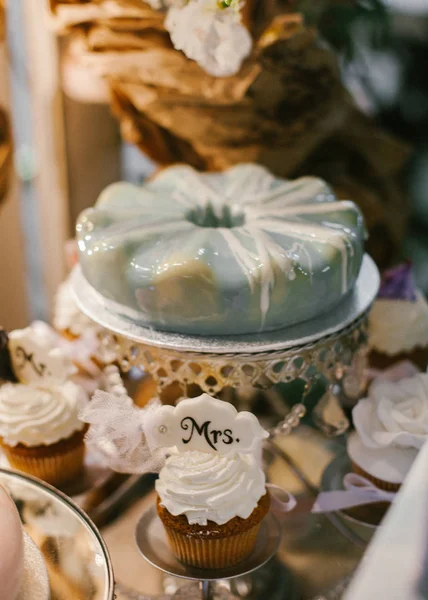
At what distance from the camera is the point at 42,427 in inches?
30.5

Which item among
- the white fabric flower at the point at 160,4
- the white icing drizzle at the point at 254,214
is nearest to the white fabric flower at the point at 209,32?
the white fabric flower at the point at 160,4

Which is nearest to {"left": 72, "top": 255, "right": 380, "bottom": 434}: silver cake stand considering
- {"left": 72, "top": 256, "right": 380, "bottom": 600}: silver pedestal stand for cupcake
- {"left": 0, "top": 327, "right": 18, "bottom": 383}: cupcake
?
{"left": 72, "top": 256, "right": 380, "bottom": 600}: silver pedestal stand for cupcake

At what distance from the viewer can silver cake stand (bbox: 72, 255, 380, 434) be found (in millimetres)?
705

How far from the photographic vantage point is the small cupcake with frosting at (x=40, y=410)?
77 cm

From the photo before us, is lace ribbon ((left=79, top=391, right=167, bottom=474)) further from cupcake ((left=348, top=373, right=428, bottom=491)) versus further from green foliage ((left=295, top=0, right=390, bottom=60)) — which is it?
green foliage ((left=295, top=0, right=390, bottom=60))

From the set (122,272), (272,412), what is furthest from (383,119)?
(122,272)

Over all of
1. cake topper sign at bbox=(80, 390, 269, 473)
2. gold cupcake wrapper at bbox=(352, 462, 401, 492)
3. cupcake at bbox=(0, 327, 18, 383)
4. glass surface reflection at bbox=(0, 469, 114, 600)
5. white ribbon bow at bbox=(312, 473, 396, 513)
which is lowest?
white ribbon bow at bbox=(312, 473, 396, 513)

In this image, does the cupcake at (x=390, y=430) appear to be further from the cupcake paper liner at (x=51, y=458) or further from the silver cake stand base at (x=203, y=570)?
the cupcake paper liner at (x=51, y=458)

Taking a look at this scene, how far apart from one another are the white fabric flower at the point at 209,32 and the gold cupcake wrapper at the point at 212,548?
513mm

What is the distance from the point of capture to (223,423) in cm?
62

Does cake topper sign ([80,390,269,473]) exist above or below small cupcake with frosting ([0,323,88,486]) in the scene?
above

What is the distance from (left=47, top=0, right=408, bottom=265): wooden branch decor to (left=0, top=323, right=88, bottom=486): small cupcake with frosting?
0.45 m

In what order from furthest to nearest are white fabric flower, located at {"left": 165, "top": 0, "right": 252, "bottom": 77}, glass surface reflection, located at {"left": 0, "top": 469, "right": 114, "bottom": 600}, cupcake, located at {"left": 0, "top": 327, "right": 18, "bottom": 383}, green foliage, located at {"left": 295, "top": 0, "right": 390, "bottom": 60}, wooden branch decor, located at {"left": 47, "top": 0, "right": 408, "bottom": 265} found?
green foliage, located at {"left": 295, "top": 0, "right": 390, "bottom": 60}
wooden branch decor, located at {"left": 47, "top": 0, "right": 408, "bottom": 265}
cupcake, located at {"left": 0, "top": 327, "right": 18, "bottom": 383}
white fabric flower, located at {"left": 165, "top": 0, "right": 252, "bottom": 77}
glass surface reflection, located at {"left": 0, "top": 469, "right": 114, "bottom": 600}

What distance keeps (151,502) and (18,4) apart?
0.93 m
